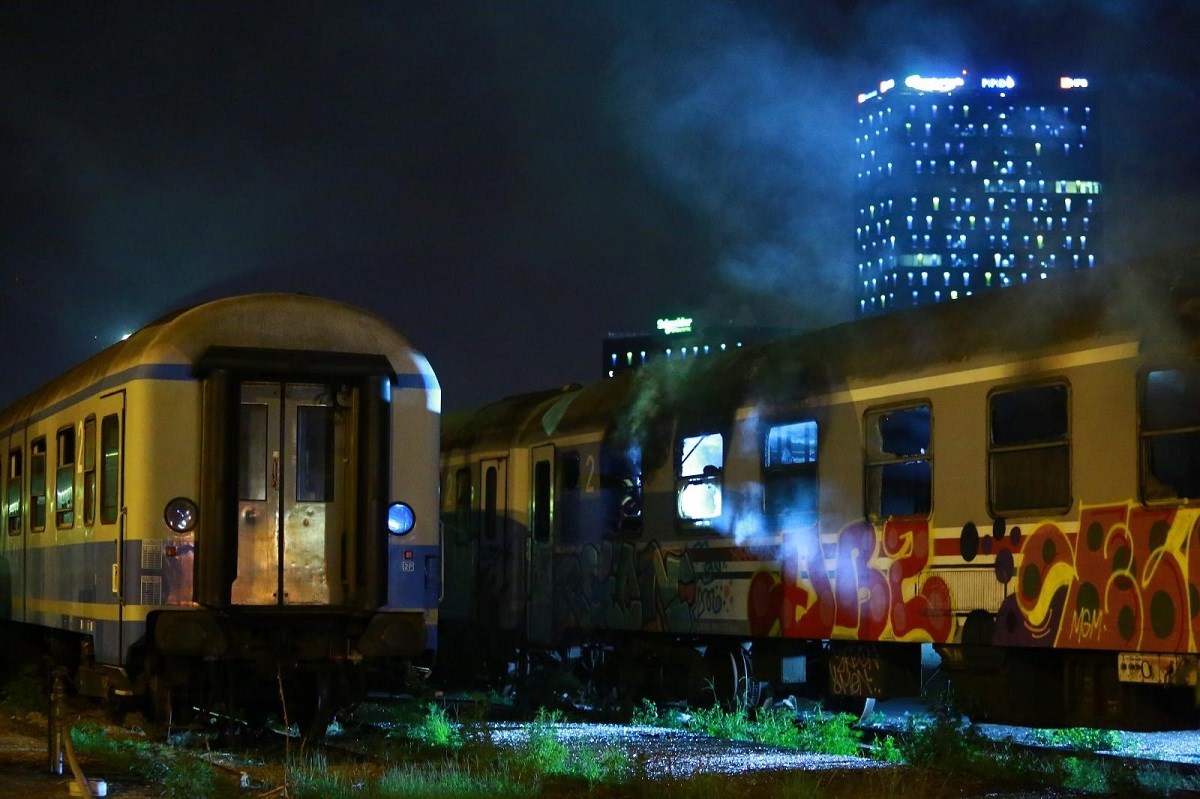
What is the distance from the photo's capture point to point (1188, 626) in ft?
35.3

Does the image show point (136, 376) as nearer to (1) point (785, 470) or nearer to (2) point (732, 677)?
(1) point (785, 470)

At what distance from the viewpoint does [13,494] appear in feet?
56.4

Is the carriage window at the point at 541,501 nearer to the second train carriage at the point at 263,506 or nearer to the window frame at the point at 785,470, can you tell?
the window frame at the point at 785,470

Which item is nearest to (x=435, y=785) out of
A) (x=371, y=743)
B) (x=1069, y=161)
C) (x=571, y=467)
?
(x=371, y=743)

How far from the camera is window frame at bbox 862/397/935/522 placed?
43.2ft

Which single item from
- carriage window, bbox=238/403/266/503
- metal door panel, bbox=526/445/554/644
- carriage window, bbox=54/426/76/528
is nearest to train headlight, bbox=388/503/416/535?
carriage window, bbox=238/403/266/503

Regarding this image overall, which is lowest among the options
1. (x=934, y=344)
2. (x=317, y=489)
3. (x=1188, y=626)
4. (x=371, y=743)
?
(x=371, y=743)

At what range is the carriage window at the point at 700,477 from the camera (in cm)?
1580

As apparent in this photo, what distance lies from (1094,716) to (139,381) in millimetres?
7037

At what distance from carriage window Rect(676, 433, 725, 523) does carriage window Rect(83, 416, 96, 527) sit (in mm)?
5407

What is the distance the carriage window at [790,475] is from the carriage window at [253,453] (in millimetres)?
4572

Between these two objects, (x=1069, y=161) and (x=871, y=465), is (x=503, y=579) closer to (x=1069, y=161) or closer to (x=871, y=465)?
(x=871, y=465)

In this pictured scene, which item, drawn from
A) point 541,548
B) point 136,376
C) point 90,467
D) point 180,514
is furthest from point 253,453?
point 541,548

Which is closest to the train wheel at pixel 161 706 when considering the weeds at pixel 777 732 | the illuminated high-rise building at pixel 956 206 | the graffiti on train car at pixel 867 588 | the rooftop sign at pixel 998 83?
the weeds at pixel 777 732
